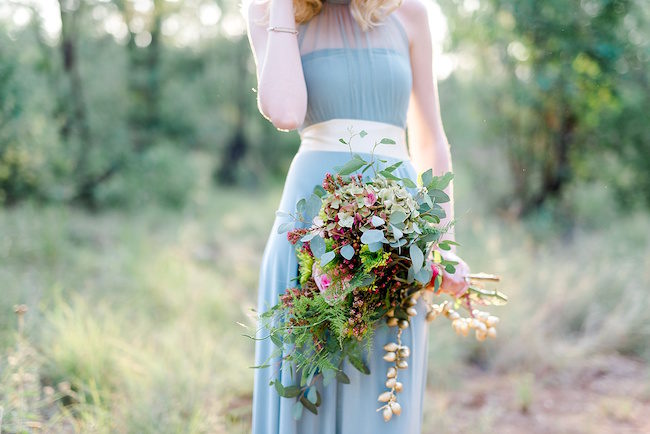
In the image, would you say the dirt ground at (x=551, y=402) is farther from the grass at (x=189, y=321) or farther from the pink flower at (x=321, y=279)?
the pink flower at (x=321, y=279)

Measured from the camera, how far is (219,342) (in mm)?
4332

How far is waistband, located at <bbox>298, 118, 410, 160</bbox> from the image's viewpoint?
198 centimetres

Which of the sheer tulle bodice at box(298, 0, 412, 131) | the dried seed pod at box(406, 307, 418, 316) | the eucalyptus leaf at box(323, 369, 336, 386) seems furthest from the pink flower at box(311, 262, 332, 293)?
the sheer tulle bodice at box(298, 0, 412, 131)

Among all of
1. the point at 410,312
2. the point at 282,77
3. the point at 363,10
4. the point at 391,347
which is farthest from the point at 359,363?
the point at 363,10

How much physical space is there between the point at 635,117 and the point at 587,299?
375 cm

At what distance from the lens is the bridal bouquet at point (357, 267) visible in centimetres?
152

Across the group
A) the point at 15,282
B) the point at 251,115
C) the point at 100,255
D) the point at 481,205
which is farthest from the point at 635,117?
the point at 251,115

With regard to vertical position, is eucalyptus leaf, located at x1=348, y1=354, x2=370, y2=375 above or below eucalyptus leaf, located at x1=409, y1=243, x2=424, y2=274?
below

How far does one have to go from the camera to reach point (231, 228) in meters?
8.98

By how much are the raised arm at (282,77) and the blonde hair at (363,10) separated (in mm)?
115

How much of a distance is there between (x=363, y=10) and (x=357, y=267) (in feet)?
3.12

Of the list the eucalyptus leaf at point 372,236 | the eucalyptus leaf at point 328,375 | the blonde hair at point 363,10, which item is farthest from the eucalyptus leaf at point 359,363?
the blonde hair at point 363,10

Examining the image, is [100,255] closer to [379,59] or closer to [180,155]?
[180,155]

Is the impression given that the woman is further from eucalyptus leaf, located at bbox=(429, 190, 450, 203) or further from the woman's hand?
eucalyptus leaf, located at bbox=(429, 190, 450, 203)
